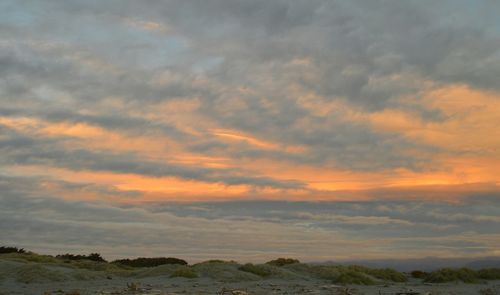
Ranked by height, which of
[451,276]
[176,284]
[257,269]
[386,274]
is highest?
[257,269]

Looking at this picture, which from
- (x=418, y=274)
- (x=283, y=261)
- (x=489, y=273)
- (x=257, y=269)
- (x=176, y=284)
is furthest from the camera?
(x=283, y=261)

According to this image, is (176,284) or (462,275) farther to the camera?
(462,275)

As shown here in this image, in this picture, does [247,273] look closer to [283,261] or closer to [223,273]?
[223,273]

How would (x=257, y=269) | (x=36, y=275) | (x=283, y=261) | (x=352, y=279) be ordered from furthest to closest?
(x=283, y=261) → (x=257, y=269) → (x=352, y=279) → (x=36, y=275)

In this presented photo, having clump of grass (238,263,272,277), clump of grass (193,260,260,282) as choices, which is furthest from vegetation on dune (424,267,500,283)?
clump of grass (193,260,260,282)

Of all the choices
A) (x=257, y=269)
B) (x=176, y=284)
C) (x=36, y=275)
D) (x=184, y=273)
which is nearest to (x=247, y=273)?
(x=257, y=269)

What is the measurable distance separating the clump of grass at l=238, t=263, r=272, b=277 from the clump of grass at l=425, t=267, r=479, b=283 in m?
9.95

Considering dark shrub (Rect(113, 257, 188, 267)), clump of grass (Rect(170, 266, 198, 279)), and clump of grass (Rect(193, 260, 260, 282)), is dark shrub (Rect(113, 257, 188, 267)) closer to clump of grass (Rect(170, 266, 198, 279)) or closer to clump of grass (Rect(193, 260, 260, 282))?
clump of grass (Rect(193, 260, 260, 282))

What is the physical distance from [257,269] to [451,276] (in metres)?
11.8

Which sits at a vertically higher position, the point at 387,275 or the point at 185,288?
the point at 387,275

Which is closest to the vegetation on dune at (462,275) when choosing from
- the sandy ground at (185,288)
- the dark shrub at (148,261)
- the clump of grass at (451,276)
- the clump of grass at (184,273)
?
the clump of grass at (451,276)

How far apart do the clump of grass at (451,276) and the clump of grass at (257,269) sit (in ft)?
32.6

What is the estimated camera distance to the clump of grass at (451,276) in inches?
1257

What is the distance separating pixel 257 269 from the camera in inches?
1186
